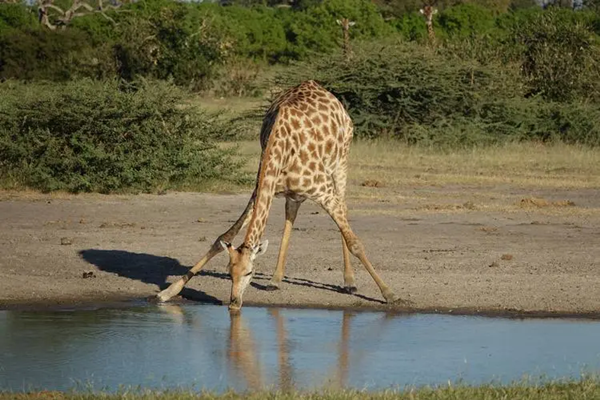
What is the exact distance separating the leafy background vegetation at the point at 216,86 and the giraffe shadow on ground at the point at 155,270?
15.1 feet

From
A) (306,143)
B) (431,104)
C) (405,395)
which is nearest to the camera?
(405,395)

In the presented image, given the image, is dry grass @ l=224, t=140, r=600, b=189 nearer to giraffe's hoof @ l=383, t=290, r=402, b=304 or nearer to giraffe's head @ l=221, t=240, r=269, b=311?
giraffe's hoof @ l=383, t=290, r=402, b=304

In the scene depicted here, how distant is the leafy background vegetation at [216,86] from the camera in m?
17.3

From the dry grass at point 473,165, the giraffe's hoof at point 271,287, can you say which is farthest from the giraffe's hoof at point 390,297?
the dry grass at point 473,165

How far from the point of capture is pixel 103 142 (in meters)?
17.3

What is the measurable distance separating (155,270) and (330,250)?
6.48ft

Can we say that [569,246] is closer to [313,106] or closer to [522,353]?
[313,106]

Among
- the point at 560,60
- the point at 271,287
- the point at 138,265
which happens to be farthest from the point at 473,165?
the point at 271,287

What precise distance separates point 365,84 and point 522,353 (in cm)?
1767

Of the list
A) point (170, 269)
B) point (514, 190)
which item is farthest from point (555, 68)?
point (170, 269)

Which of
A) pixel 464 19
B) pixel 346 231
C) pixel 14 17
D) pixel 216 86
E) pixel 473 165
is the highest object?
pixel 464 19

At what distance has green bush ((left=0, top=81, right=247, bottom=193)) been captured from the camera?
1694 centimetres

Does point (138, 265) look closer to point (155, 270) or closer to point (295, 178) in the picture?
point (155, 270)

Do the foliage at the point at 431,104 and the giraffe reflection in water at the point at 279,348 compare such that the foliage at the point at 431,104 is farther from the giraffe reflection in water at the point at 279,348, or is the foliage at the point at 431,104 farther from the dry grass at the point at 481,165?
the giraffe reflection in water at the point at 279,348
